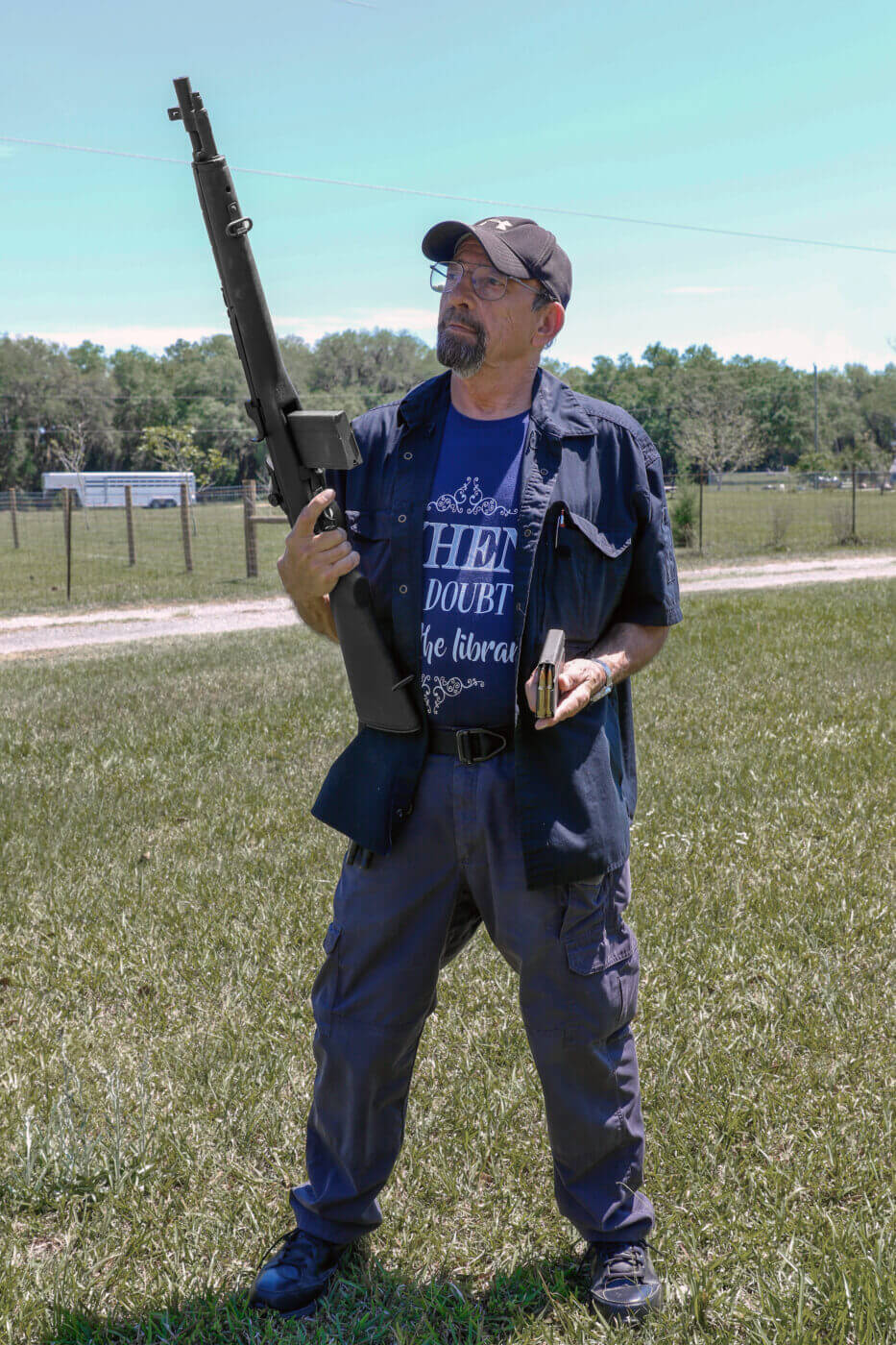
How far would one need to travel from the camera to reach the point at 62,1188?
287 centimetres

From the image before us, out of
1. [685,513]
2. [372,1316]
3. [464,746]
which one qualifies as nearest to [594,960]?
[464,746]

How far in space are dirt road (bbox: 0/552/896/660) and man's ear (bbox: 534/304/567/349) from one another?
1060 centimetres

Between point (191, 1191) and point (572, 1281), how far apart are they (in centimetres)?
93

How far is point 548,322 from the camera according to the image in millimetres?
2498

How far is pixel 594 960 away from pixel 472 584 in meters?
0.79

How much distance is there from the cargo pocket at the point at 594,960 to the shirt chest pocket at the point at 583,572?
53cm

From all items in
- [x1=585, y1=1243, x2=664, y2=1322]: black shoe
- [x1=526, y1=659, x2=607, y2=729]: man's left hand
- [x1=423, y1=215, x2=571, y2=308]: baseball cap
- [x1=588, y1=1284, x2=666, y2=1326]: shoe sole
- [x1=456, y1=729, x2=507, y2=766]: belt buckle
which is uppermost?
[x1=423, y1=215, x2=571, y2=308]: baseball cap

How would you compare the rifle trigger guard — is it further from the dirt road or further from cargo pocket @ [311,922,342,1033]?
the dirt road

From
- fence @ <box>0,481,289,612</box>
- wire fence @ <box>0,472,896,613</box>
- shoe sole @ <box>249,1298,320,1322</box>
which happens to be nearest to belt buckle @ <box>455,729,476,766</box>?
shoe sole @ <box>249,1298,320,1322</box>

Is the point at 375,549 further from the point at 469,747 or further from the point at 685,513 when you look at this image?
the point at 685,513

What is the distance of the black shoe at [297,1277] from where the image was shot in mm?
2494

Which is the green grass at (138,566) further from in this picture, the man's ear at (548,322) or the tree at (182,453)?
the tree at (182,453)

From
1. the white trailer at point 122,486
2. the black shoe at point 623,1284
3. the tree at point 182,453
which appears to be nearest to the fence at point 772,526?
the black shoe at point 623,1284

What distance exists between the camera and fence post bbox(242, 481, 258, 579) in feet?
61.5
